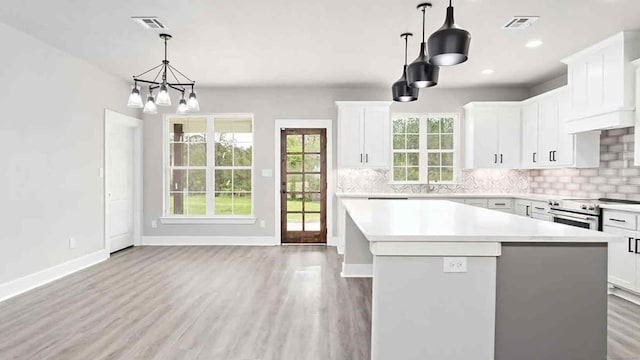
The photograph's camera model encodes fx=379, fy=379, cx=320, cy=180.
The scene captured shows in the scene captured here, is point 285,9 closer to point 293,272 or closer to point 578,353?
point 293,272

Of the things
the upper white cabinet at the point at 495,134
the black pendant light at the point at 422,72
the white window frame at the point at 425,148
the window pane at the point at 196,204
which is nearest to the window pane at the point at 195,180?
the window pane at the point at 196,204

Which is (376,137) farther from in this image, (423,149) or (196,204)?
(196,204)

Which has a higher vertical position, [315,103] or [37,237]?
[315,103]

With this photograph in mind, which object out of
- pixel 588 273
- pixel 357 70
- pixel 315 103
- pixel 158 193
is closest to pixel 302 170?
pixel 315 103

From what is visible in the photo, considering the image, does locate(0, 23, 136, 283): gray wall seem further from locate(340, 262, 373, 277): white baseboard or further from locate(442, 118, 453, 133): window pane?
locate(442, 118, 453, 133): window pane

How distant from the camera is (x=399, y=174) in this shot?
6539 millimetres

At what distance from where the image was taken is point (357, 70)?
537 cm

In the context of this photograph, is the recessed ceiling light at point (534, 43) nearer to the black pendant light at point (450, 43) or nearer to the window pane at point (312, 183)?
the black pendant light at point (450, 43)

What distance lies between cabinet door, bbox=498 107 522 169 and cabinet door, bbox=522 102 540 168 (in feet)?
0.29

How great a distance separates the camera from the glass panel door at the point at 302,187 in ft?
21.4

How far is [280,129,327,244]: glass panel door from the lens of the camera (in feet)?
21.4

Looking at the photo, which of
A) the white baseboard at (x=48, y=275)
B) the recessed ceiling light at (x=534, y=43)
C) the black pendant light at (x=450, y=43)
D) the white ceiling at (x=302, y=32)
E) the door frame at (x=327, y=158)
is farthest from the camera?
the door frame at (x=327, y=158)

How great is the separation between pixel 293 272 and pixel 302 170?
228 centimetres

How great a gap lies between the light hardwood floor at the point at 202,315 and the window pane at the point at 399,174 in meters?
2.31
